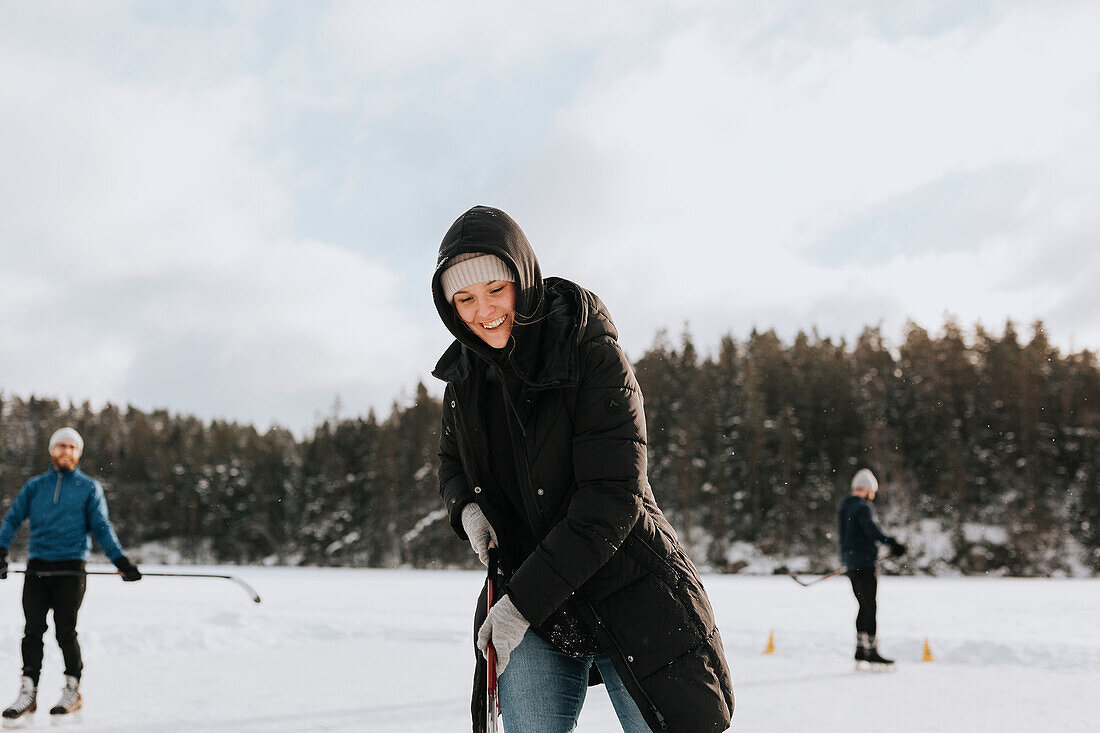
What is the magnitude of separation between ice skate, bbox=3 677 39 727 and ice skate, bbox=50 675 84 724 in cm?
13

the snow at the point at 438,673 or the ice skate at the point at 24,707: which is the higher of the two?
the ice skate at the point at 24,707

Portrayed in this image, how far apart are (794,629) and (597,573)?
8.80m

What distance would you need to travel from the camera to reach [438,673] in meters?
6.55

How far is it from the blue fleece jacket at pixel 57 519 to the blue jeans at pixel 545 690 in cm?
405

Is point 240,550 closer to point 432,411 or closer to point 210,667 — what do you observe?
point 432,411

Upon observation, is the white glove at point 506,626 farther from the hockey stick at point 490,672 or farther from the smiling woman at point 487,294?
the smiling woman at point 487,294

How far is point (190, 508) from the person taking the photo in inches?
2520

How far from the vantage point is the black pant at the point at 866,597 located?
7027mm

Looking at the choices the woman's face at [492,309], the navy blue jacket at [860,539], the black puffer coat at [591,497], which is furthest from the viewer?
the navy blue jacket at [860,539]

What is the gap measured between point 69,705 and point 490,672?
4.15 m

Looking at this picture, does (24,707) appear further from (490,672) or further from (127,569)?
(490,672)

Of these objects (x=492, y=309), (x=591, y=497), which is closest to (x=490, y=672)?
(x=591, y=497)

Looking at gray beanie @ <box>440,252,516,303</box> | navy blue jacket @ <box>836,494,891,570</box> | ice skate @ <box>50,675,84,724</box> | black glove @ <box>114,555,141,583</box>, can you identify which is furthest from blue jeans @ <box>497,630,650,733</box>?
navy blue jacket @ <box>836,494,891,570</box>

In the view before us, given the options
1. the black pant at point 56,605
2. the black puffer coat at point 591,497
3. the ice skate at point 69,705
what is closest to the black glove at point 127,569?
the black pant at point 56,605
